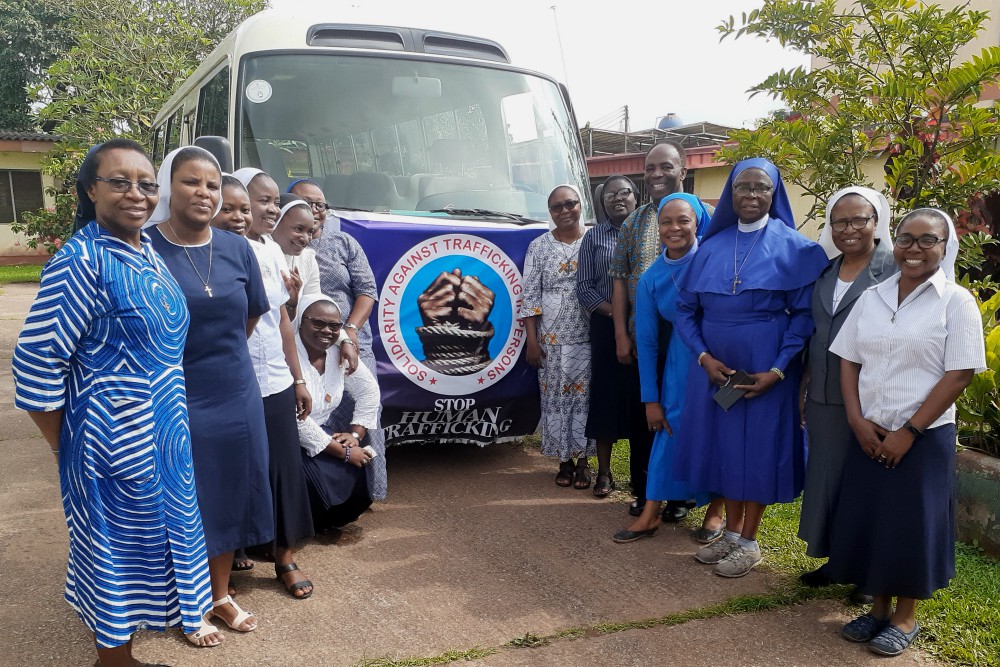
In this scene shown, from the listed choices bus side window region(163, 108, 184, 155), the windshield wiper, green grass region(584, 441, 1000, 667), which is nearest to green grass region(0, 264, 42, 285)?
bus side window region(163, 108, 184, 155)

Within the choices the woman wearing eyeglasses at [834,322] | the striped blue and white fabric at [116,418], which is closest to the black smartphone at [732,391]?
the woman wearing eyeglasses at [834,322]

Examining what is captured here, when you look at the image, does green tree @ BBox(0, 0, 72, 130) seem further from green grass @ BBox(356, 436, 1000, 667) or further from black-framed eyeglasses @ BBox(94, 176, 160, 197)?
green grass @ BBox(356, 436, 1000, 667)

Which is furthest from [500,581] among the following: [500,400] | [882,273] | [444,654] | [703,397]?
[882,273]

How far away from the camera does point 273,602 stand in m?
3.44

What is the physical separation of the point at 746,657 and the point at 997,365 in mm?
2076

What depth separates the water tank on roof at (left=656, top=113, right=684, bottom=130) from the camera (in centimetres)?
2113

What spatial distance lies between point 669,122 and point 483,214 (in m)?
17.8

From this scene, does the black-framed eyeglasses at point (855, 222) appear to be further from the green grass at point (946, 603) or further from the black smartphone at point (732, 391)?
the green grass at point (946, 603)

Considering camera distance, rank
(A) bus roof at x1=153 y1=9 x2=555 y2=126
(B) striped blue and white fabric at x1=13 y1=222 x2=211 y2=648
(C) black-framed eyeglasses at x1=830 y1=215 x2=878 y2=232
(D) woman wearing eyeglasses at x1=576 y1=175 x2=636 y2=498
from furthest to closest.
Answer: (A) bus roof at x1=153 y1=9 x2=555 y2=126 → (D) woman wearing eyeglasses at x1=576 y1=175 x2=636 y2=498 → (C) black-framed eyeglasses at x1=830 y1=215 x2=878 y2=232 → (B) striped blue and white fabric at x1=13 y1=222 x2=211 y2=648

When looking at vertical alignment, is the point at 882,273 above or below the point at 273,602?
above

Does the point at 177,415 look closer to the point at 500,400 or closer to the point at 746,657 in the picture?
the point at 746,657

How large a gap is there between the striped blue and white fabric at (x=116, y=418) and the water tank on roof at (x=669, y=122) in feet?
64.0

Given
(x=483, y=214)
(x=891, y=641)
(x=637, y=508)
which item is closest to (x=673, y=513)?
(x=637, y=508)

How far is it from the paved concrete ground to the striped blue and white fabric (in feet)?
1.63
